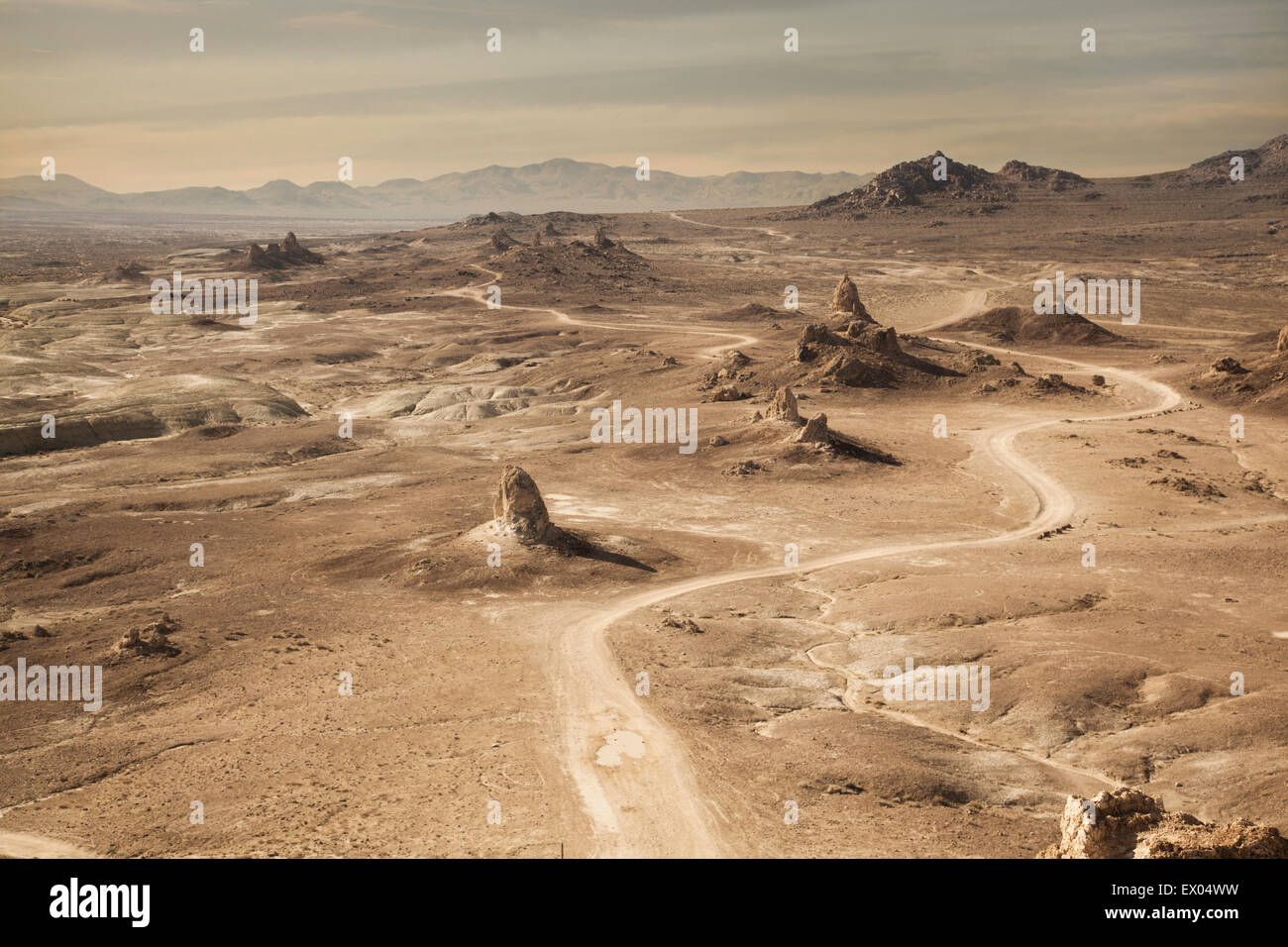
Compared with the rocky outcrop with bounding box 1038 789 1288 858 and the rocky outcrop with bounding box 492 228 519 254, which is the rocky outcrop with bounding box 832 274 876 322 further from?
the rocky outcrop with bounding box 492 228 519 254

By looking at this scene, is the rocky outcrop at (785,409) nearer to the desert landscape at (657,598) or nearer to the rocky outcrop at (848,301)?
the desert landscape at (657,598)

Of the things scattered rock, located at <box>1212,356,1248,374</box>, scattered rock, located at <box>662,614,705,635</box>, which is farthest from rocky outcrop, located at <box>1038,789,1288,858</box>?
scattered rock, located at <box>1212,356,1248,374</box>

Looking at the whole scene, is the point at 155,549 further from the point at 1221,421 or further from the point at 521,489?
the point at 1221,421

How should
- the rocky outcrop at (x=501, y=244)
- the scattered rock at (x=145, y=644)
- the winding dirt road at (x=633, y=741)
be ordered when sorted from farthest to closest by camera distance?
1. the rocky outcrop at (x=501, y=244)
2. the scattered rock at (x=145, y=644)
3. the winding dirt road at (x=633, y=741)

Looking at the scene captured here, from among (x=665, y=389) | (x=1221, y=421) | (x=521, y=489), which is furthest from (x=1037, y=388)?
(x=521, y=489)

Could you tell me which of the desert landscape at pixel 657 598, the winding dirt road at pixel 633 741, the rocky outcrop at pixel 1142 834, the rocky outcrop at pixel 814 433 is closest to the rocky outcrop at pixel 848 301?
the desert landscape at pixel 657 598
